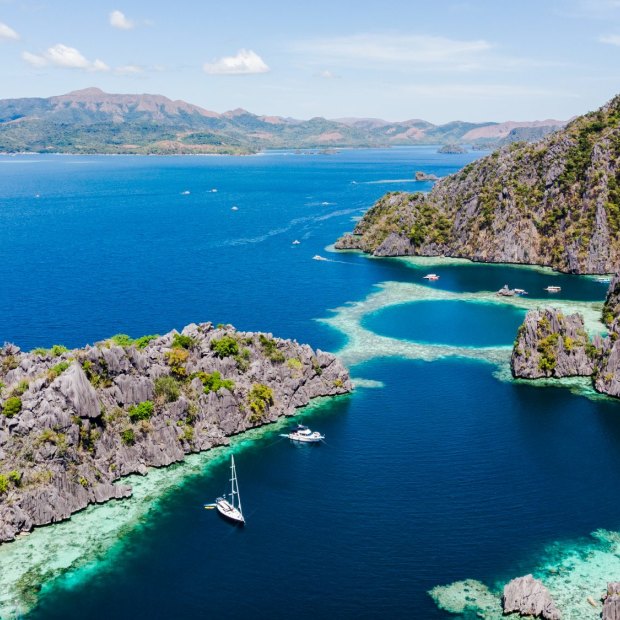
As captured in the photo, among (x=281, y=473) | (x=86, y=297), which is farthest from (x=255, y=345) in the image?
(x=86, y=297)

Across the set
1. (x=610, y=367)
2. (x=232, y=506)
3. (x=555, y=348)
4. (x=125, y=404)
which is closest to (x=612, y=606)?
(x=232, y=506)

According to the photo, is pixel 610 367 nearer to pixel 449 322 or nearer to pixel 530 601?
pixel 449 322

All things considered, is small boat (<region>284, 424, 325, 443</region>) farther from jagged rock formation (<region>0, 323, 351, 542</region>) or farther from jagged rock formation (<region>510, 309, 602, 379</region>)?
jagged rock formation (<region>510, 309, 602, 379</region>)

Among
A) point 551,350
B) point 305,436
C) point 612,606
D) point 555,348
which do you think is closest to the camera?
point 612,606

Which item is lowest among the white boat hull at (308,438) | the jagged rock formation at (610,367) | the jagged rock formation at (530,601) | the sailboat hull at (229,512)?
the jagged rock formation at (530,601)

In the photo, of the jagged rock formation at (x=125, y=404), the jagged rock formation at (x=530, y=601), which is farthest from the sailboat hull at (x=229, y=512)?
the jagged rock formation at (x=530, y=601)

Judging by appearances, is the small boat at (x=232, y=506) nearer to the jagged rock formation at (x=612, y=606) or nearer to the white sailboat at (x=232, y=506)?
the white sailboat at (x=232, y=506)

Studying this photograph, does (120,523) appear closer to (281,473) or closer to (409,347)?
(281,473)
